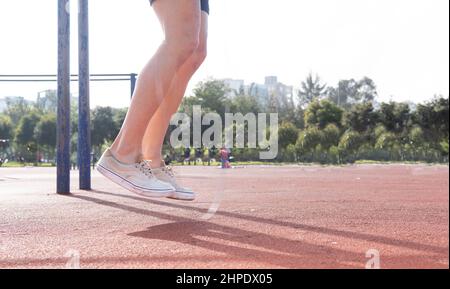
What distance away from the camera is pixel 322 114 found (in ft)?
25.0

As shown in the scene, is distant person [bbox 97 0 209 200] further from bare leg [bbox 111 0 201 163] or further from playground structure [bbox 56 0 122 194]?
playground structure [bbox 56 0 122 194]

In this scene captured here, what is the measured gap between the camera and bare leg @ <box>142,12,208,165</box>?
1.95 m

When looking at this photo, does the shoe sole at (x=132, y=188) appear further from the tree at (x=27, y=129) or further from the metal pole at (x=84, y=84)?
the tree at (x=27, y=129)

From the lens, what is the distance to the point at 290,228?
1595 millimetres

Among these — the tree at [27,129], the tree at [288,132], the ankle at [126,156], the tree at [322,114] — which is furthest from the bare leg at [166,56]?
the tree at [322,114]

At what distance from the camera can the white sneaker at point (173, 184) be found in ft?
6.08

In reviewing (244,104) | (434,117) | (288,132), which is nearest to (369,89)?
(288,132)

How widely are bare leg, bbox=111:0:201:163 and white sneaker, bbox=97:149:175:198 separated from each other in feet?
0.46

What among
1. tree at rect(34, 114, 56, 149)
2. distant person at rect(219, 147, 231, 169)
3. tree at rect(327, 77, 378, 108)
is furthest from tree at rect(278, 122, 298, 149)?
distant person at rect(219, 147, 231, 169)

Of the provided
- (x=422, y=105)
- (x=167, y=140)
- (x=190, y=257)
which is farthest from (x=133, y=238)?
(x=167, y=140)

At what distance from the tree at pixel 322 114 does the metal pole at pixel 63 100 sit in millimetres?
3964

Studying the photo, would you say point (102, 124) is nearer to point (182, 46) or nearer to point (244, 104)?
point (244, 104)

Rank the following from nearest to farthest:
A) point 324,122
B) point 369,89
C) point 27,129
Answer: point 369,89 → point 27,129 → point 324,122

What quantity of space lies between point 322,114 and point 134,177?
6145 mm
